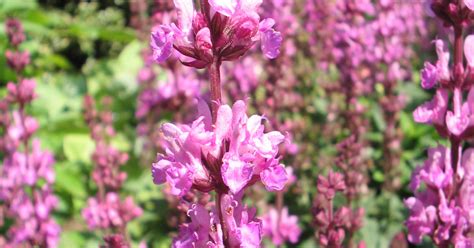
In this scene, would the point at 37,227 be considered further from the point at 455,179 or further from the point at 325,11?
the point at 325,11

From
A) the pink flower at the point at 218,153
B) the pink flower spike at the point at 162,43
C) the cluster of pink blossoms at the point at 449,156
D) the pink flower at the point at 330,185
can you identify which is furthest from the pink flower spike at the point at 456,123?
the pink flower spike at the point at 162,43

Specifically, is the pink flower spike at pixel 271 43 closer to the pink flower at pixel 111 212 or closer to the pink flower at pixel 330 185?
the pink flower at pixel 330 185

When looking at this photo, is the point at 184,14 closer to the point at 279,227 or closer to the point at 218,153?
the point at 218,153

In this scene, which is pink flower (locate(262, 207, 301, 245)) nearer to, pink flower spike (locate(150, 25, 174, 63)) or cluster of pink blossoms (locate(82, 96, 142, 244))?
cluster of pink blossoms (locate(82, 96, 142, 244))

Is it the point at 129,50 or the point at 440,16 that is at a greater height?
the point at 440,16

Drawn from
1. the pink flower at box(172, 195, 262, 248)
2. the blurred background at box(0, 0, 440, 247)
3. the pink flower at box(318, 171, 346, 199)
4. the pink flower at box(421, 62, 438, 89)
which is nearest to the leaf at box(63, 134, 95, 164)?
the blurred background at box(0, 0, 440, 247)

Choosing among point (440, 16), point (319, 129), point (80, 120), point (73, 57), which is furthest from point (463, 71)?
point (73, 57)

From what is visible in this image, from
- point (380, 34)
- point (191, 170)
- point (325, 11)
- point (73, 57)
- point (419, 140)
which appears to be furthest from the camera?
point (73, 57)

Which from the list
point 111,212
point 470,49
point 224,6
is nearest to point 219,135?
point 224,6
